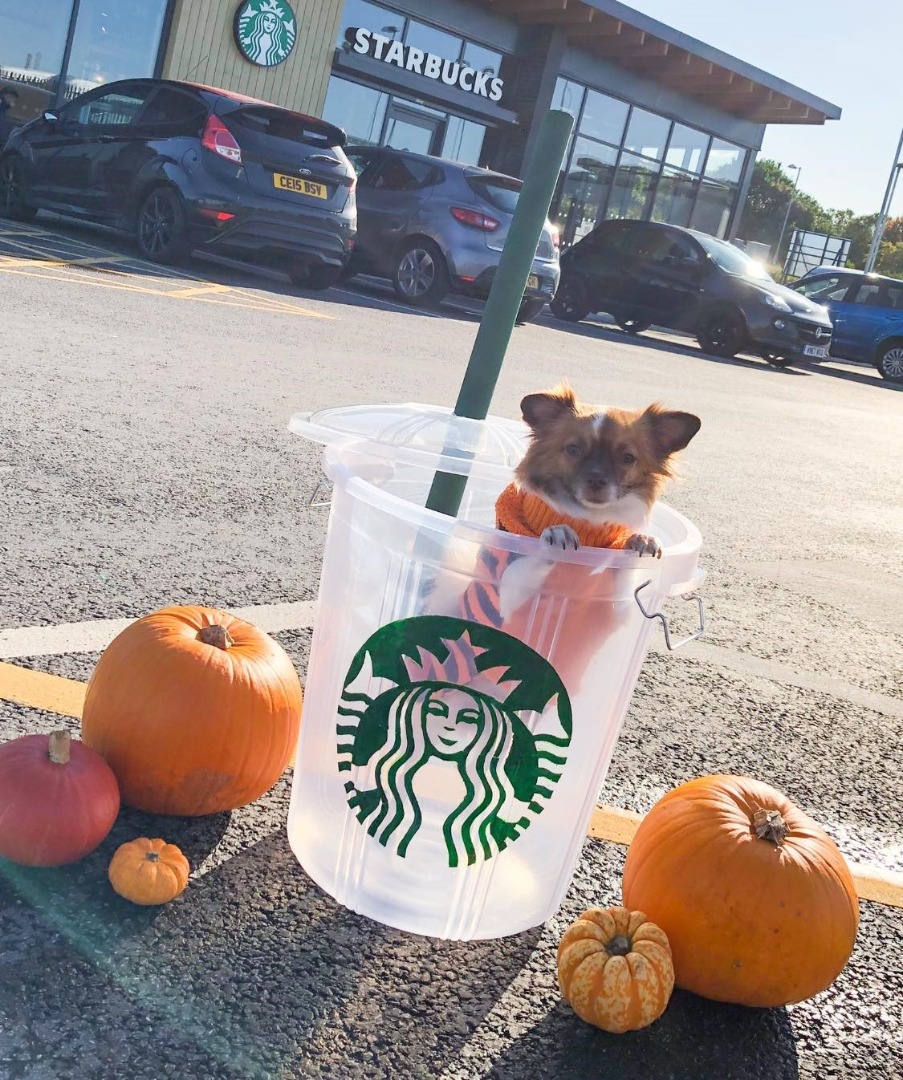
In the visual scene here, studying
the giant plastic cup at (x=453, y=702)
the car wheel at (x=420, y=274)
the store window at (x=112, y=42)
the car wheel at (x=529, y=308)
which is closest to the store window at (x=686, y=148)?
the store window at (x=112, y=42)

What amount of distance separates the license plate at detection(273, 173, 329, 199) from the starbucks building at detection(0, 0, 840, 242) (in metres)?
7.32

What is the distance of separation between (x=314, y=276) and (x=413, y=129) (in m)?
10.6

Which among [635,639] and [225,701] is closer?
[635,639]

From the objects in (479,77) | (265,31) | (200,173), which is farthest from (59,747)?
(479,77)

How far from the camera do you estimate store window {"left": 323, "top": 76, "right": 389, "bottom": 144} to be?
21500 millimetres

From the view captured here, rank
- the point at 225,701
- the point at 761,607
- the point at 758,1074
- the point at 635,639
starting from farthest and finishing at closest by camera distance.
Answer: the point at 761,607 < the point at 225,701 < the point at 635,639 < the point at 758,1074

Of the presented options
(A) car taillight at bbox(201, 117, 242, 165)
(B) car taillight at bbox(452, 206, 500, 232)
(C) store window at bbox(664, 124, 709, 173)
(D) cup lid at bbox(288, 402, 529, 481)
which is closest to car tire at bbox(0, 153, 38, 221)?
(A) car taillight at bbox(201, 117, 242, 165)

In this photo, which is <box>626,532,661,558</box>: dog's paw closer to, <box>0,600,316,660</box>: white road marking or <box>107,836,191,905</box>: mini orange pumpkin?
<box>107,836,191,905</box>: mini orange pumpkin

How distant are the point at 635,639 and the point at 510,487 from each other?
401 millimetres

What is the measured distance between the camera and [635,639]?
7.17ft

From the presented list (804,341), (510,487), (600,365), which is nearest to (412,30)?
(804,341)

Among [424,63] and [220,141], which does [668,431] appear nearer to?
[220,141]

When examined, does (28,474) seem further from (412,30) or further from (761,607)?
(412,30)

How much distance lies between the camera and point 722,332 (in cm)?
1823
